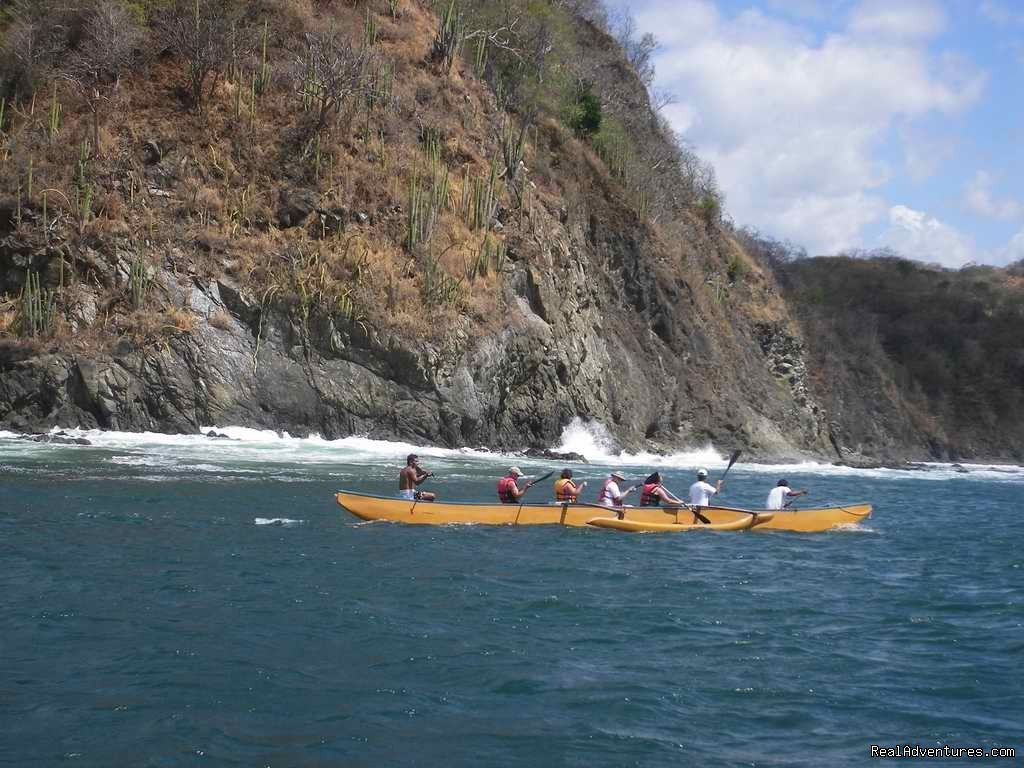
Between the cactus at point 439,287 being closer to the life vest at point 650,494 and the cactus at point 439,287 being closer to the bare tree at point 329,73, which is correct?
the bare tree at point 329,73

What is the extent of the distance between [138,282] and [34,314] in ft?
9.76

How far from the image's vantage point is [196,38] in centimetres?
3731

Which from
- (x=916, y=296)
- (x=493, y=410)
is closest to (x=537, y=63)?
(x=493, y=410)

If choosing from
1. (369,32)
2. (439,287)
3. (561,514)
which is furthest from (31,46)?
(561,514)

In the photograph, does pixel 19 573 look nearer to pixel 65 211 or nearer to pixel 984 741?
pixel 984 741

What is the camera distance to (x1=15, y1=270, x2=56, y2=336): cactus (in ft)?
97.5

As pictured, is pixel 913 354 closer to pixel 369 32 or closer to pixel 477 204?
pixel 477 204

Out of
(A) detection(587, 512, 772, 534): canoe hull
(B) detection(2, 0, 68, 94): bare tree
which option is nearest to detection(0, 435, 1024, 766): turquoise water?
(A) detection(587, 512, 772, 534): canoe hull

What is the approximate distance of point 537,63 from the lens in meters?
48.9

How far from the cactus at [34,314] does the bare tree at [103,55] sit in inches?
352

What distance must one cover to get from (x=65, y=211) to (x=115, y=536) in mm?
20603

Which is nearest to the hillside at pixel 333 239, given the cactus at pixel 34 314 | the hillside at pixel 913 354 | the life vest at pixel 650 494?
the cactus at pixel 34 314

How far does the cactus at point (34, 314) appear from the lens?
2972 cm

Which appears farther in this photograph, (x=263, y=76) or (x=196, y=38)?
(x=263, y=76)
